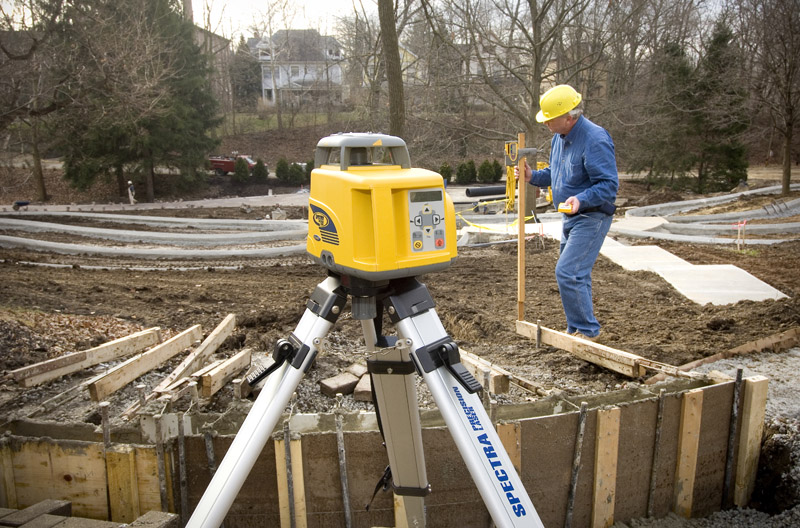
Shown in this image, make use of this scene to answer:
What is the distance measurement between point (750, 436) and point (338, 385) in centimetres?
262

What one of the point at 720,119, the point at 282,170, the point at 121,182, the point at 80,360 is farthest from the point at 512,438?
the point at 282,170

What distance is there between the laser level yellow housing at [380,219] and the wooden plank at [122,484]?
5.55 feet

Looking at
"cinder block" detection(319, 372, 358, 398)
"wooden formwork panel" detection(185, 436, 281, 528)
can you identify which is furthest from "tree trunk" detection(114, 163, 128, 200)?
"wooden formwork panel" detection(185, 436, 281, 528)

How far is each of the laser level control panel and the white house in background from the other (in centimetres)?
4733

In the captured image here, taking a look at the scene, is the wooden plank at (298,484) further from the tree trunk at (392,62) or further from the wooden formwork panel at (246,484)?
the tree trunk at (392,62)

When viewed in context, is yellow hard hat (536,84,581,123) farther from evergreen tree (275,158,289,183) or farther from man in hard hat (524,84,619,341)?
evergreen tree (275,158,289,183)

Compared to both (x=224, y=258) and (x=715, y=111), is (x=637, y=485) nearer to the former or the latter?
(x=224, y=258)

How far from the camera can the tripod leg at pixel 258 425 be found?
1.94 metres

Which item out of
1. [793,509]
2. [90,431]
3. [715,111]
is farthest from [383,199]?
[715,111]

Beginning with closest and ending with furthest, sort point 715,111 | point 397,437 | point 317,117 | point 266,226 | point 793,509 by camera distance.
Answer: point 397,437 → point 793,509 → point 266,226 → point 715,111 → point 317,117

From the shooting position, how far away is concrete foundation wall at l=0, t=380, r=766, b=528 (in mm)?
3078

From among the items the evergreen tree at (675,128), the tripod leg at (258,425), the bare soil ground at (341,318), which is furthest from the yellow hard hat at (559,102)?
the evergreen tree at (675,128)

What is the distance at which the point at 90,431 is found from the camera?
328cm

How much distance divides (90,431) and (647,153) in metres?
27.0
